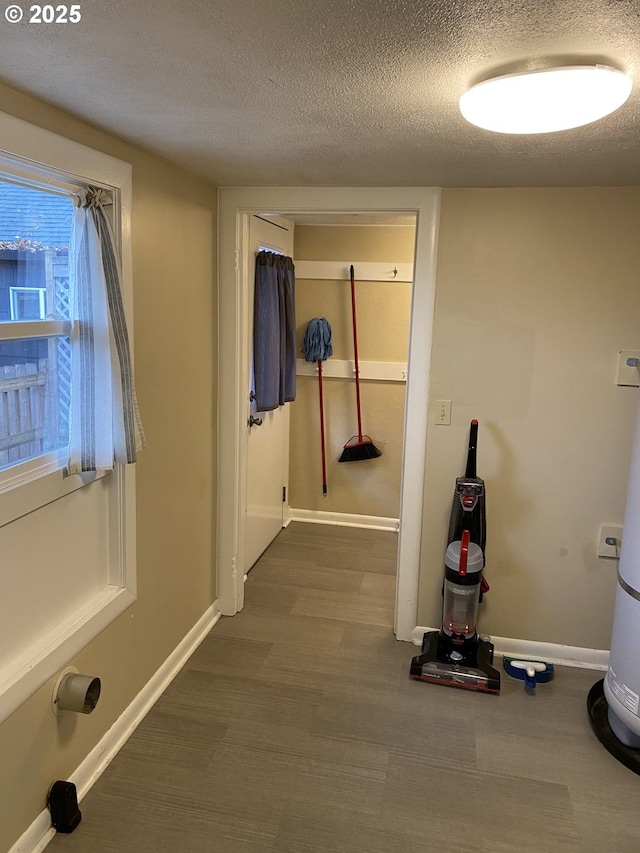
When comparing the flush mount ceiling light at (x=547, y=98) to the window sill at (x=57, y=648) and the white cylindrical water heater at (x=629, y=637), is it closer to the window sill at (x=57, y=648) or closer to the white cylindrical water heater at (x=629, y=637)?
the white cylindrical water heater at (x=629, y=637)

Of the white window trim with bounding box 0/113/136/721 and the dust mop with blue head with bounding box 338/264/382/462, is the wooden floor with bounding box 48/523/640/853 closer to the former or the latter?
the white window trim with bounding box 0/113/136/721

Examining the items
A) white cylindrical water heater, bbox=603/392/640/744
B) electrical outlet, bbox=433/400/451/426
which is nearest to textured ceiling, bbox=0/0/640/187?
electrical outlet, bbox=433/400/451/426

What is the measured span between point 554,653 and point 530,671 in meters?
0.30

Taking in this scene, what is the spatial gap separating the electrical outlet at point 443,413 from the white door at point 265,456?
3.13 feet

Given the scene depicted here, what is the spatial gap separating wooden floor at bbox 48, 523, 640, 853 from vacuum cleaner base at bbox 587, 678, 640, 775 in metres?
0.03

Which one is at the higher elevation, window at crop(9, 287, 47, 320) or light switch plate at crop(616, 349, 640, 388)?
window at crop(9, 287, 47, 320)

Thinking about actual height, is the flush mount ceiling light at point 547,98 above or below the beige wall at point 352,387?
above

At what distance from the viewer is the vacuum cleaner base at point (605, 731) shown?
2248mm

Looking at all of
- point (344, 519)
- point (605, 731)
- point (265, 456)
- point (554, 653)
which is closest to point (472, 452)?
→ point (554, 653)

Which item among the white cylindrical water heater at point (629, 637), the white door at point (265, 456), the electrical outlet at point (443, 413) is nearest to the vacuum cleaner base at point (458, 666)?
the white cylindrical water heater at point (629, 637)

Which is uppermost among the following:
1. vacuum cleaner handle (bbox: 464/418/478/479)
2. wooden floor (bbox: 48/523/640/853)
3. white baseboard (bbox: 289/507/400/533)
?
vacuum cleaner handle (bbox: 464/418/478/479)

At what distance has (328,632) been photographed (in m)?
3.11

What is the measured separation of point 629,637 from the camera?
2242 millimetres

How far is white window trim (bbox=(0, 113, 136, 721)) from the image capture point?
1635 mm
